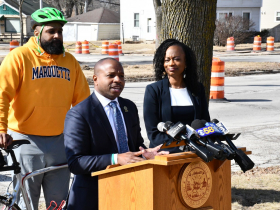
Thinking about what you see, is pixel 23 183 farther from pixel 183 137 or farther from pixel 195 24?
pixel 195 24

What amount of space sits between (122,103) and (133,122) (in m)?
0.15

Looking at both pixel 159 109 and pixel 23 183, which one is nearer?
pixel 23 183

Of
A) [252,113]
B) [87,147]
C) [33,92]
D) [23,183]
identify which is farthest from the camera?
[252,113]

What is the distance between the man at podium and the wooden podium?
181 mm

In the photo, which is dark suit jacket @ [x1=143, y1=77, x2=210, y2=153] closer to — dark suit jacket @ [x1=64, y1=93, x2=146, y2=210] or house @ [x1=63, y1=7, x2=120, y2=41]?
dark suit jacket @ [x1=64, y1=93, x2=146, y2=210]

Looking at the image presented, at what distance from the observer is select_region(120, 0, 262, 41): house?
45906mm

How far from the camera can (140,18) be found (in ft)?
163

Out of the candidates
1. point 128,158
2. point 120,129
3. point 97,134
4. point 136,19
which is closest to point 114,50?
point 120,129

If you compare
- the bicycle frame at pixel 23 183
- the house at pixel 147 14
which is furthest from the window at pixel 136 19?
the bicycle frame at pixel 23 183

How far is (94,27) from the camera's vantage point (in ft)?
181

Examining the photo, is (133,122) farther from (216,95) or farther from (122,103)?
(216,95)

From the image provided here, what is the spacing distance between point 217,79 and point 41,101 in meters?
9.51

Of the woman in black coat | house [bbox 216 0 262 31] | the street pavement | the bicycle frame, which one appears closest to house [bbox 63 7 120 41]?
house [bbox 216 0 262 31]

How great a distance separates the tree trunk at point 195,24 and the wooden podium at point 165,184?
3202 millimetres
